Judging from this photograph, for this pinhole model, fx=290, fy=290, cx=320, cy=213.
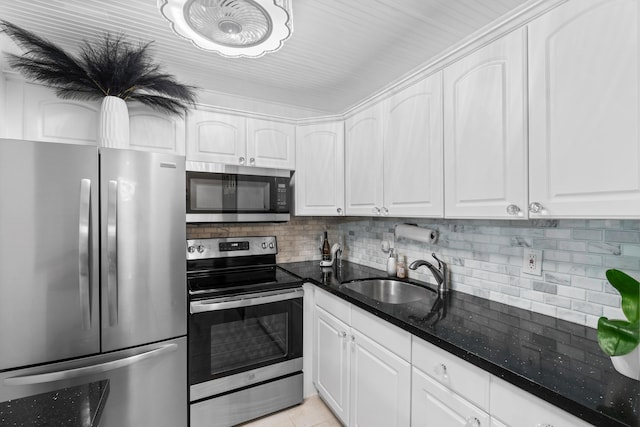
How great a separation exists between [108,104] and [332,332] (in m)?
1.91

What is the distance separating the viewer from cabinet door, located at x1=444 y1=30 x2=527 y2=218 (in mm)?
1143

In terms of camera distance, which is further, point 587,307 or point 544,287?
point 544,287

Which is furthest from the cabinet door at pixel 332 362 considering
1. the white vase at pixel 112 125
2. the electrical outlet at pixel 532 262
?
the white vase at pixel 112 125

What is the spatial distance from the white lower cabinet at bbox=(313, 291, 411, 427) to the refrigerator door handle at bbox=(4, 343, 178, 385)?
0.95 meters

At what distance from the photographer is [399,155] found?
1.76 meters

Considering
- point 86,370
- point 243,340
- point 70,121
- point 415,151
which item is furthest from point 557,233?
point 70,121

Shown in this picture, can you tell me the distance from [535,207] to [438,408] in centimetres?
86

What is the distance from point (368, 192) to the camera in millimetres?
2047

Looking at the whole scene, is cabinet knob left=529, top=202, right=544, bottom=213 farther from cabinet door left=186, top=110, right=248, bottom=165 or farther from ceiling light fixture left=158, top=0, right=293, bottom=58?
cabinet door left=186, top=110, right=248, bottom=165

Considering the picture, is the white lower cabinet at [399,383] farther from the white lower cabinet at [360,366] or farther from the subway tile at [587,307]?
the subway tile at [587,307]

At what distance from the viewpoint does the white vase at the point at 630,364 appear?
2.58 feet

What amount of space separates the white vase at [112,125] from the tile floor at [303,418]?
76.2 inches

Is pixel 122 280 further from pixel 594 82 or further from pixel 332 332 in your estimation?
pixel 594 82

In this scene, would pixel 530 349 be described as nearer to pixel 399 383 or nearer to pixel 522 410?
pixel 522 410
